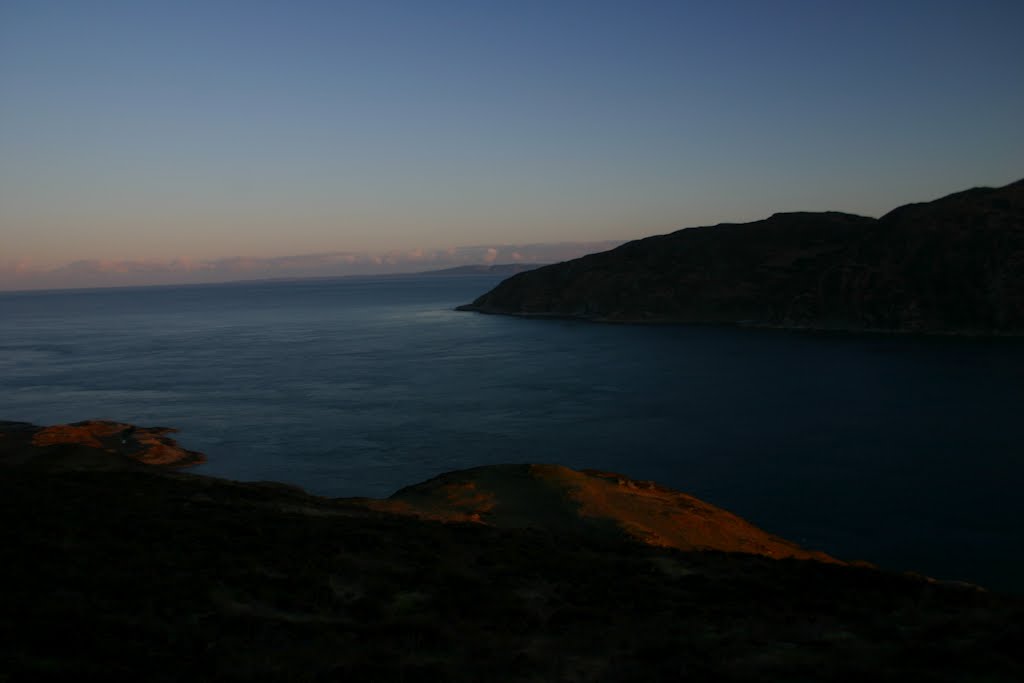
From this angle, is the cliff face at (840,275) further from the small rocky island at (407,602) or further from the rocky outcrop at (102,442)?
the rocky outcrop at (102,442)

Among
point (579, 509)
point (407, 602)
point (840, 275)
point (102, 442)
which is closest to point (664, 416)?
point (579, 509)

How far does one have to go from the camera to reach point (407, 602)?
18031 millimetres

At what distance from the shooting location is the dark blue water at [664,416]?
1763 inches

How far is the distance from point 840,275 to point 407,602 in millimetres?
153714

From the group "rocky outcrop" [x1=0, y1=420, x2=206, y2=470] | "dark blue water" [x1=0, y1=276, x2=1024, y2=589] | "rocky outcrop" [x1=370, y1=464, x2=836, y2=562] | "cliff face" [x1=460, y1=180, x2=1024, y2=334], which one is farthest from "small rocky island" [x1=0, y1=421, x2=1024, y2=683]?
"cliff face" [x1=460, y1=180, x2=1024, y2=334]

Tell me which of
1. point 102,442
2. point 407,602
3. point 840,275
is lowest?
point 102,442

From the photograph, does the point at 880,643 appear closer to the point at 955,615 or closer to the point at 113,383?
the point at 955,615

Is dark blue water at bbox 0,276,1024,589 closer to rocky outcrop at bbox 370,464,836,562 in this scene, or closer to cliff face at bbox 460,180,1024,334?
rocky outcrop at bbox 370,464,836,562

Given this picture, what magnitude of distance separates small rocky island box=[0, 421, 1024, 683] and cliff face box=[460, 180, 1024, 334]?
12280 centimetres

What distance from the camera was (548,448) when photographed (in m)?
60.8

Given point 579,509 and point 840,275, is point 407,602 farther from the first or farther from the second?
point 840,275

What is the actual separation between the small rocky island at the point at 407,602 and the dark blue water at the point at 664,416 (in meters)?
19.6

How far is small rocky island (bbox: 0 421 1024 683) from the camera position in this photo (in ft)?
40.3

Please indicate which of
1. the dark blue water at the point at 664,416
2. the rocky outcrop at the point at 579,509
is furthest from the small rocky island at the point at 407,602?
the dark blue water at the point at 664,416
